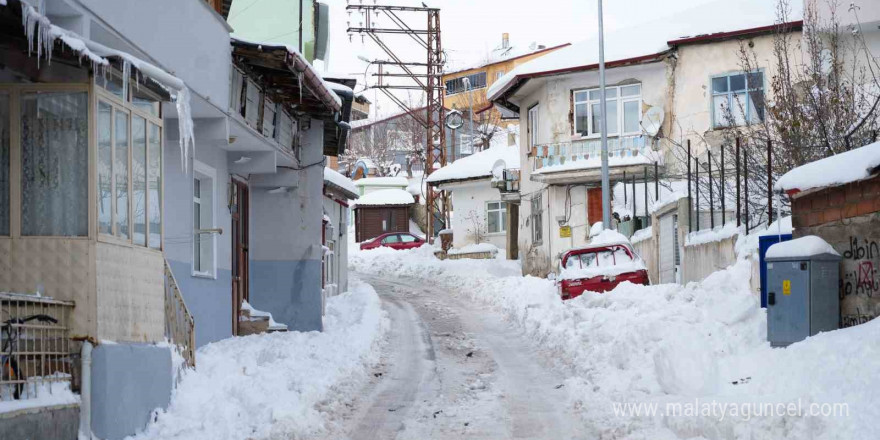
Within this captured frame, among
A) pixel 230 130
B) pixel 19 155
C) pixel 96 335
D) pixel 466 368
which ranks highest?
pixel 230 130

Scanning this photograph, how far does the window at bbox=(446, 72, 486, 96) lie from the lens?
80125 millimetres

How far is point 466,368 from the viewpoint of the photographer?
14133mm

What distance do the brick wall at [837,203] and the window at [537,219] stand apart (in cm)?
2172

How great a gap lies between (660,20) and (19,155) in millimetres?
27165

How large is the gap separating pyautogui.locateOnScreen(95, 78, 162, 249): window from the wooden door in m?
7.34

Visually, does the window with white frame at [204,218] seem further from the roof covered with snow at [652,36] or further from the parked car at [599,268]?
the roof covered with snow at [652,36]

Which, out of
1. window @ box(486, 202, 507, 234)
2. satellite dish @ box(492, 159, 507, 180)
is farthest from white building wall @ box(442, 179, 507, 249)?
satellite dish @ box(492, 159, 507, 180)

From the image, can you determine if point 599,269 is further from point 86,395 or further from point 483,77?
point 483,77

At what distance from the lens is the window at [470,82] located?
80125 mm

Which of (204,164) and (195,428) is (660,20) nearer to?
(204,164)

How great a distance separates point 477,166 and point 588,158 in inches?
510

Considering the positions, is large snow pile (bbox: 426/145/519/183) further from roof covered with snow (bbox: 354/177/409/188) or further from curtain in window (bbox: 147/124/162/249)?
curtain in window (bbox: 147/124/162/249)

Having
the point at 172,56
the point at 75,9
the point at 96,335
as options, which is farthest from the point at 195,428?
the point at 172,56

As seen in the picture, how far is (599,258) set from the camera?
20.8m
